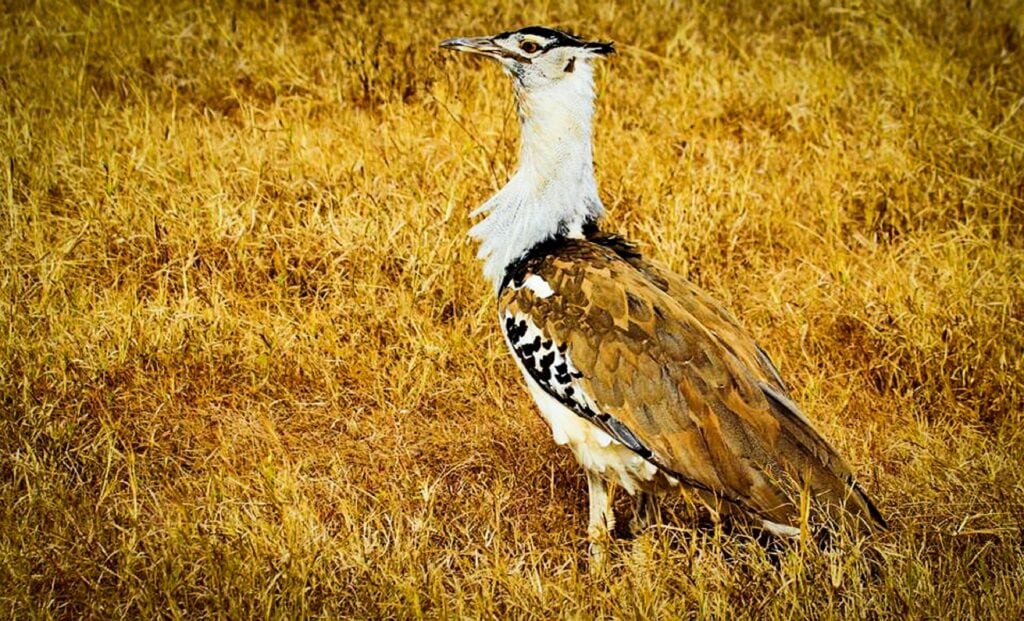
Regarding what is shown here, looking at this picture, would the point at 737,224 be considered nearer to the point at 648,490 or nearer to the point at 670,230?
the point at 670,230

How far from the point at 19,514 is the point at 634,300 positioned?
58.2 inches

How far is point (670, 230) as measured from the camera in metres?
3.95

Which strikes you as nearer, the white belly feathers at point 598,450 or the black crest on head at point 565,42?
the white belly feathers at point 598,450

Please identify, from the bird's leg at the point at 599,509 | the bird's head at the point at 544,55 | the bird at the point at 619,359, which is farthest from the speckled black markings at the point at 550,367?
the bird's head at the point at 544,55

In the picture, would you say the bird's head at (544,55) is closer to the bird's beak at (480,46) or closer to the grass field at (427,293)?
the bird's beak at (480,46)

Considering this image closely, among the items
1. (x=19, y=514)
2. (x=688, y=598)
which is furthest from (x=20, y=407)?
(x=688, y=598)

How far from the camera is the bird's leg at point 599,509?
2877mm

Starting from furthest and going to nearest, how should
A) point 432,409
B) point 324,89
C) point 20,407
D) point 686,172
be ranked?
A: point 324,89 < point 686,172 < point 432,409 < point 20,407

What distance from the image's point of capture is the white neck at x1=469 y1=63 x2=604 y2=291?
10.1ft

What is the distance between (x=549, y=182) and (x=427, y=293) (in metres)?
0.77

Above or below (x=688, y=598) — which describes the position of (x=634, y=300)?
above

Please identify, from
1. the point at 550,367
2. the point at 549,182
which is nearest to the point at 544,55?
the point at 549,182

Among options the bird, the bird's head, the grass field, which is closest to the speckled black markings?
the bird

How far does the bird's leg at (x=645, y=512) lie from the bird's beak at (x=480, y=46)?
1.20 metres
